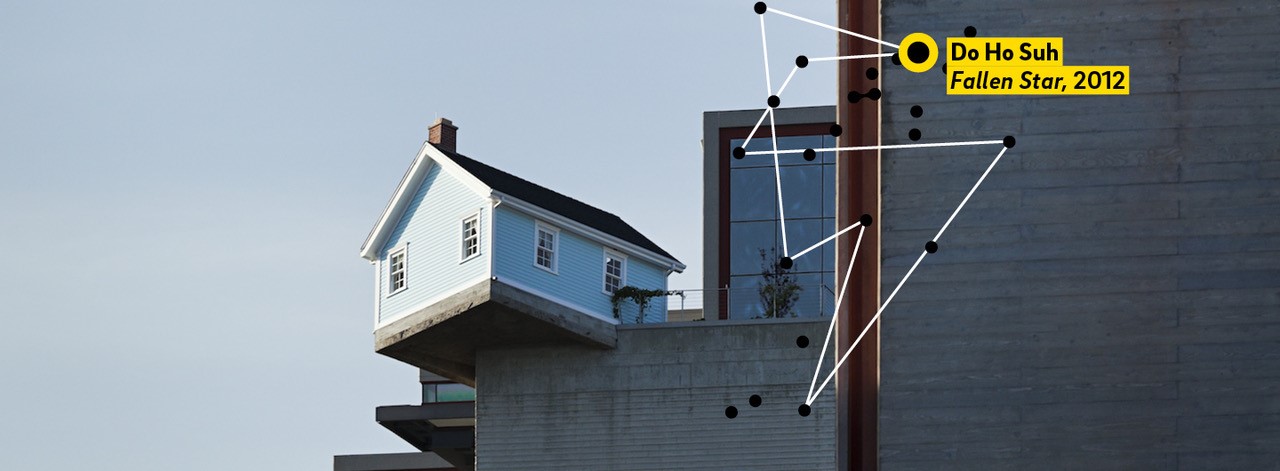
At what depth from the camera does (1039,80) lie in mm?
24281

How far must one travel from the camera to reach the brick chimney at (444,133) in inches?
2475

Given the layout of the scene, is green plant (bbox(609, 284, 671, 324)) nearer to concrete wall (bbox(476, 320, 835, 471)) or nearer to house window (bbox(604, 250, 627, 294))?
house window (bbox(604, 250, 627, 294))

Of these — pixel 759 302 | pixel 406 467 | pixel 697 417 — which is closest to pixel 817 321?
pixel 697 417

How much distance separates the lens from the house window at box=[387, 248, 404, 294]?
55.2 meters

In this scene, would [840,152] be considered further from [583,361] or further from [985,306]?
[583,361]

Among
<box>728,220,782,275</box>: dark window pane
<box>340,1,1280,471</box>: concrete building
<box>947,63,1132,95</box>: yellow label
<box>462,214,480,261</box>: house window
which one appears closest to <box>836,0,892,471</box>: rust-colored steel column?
<box>340,1,1280,471</box>: concrete building

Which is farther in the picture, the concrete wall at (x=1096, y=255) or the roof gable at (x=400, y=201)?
the roof gable at (x=400, y=201)

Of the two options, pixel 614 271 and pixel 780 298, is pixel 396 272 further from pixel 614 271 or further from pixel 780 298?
pixel 780 298

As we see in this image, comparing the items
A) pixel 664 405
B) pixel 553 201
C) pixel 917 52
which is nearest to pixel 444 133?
pixel 553 201

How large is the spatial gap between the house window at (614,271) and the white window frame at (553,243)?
5.70 feet

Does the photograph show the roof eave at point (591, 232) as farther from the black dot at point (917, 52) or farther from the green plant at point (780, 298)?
the black dot at point (917, 52)

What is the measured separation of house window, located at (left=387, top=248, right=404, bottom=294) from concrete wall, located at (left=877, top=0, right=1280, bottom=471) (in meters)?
31.8

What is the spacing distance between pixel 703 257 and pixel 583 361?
20.3 meters

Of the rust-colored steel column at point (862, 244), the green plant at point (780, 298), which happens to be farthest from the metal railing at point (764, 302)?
the rust-colored steel column at point (862, 244)
